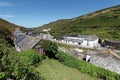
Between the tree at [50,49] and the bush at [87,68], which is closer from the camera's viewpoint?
the bush at [87,68]

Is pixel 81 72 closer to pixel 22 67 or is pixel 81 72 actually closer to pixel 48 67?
pixel 48 67

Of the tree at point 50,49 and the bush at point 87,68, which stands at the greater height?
the tree at point 50,49

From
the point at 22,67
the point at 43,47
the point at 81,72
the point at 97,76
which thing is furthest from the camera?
the point at 43,47

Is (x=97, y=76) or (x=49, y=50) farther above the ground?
(x=49, y=50)

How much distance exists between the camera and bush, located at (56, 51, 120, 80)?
3268 cm

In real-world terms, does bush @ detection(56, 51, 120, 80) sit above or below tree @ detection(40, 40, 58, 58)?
below

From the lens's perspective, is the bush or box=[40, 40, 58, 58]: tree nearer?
the bush

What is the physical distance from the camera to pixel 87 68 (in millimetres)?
36562

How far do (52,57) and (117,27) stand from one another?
136 m

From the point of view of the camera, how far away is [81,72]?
37.7 meters

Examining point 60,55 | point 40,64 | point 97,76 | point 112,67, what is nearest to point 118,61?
point 112,67

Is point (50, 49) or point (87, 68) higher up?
point (50, 49)

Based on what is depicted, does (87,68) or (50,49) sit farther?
(50,49)

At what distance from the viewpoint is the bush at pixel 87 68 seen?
32684mm
